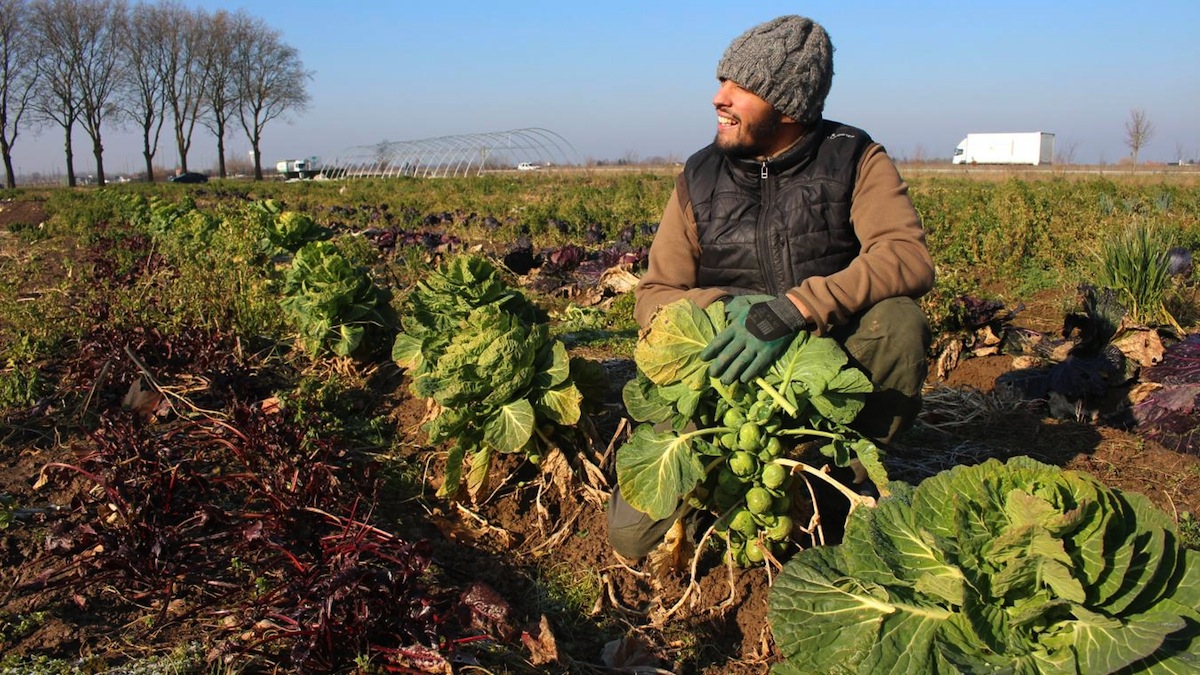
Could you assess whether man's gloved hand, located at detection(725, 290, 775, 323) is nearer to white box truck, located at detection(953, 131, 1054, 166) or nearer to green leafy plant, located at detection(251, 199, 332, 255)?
green leafy plant, located at detection(251, 199, 332, 255)

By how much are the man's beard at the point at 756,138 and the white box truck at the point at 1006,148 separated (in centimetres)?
6302

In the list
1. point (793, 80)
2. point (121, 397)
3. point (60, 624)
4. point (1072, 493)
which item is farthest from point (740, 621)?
point (121, 397)

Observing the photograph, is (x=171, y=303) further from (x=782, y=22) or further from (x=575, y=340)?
(x=782, y=22)

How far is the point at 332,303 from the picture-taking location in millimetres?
4418

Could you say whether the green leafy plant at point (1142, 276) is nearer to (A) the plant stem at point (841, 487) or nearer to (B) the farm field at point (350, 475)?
(B) the farm field at point (350, 475)

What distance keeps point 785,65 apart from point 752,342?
0.97 metres

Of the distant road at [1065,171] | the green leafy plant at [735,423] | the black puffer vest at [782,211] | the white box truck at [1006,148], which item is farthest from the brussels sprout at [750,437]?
the white box truck at [1006,148]

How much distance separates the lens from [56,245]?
11125mm

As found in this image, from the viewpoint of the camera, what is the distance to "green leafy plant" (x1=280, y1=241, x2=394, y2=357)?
4.41 meters

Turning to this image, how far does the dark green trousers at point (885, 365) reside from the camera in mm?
2580

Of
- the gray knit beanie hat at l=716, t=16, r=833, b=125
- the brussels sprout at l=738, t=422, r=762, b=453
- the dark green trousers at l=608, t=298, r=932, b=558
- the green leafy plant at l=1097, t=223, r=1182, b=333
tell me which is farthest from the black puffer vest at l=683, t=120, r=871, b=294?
the green leafy plant at l=1097, t=223, r=1182, b=333

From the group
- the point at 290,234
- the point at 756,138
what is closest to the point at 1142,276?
the point at 756,138

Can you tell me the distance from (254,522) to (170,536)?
0.85 feet

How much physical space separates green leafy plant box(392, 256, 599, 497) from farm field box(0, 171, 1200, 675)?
18 mm
